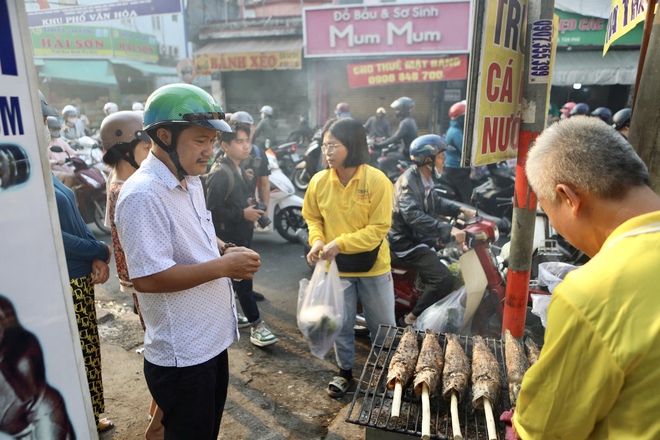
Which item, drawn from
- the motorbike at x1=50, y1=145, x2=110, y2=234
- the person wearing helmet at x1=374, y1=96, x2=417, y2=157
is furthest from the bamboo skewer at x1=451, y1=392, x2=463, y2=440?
the person wearing helmet at x1=374, y1=96, x2=417, y2=157

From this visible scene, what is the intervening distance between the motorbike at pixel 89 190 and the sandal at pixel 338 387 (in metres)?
5.35

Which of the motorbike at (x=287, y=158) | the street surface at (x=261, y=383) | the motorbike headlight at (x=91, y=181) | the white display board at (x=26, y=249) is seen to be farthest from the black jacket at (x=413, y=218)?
the motorbike at (x=287, y=158)

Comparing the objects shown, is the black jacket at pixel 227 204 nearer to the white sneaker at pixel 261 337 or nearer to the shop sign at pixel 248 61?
the white sneaker at pixel 261 337

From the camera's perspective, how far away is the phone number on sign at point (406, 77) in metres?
15.8

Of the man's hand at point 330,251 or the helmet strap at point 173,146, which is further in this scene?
the man's hand at point 330,251

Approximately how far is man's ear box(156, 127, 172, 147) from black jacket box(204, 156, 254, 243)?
6.80 ft

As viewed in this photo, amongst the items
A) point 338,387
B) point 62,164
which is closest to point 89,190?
point 62,164

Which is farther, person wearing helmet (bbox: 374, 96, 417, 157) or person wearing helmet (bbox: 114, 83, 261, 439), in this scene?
person wearing helmet (bbox: 374, 96, 417, 157)

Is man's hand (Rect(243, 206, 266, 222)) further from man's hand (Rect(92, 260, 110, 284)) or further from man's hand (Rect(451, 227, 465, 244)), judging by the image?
man's hand (Rect(451, 227, 465, 244))

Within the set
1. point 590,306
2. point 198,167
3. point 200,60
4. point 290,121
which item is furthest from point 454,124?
point 200,60

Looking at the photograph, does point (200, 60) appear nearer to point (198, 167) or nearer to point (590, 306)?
point (198, 167)

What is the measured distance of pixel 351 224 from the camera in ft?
10.9

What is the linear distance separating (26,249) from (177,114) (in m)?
0.96

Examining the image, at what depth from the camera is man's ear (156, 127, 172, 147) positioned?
1.98 metres
